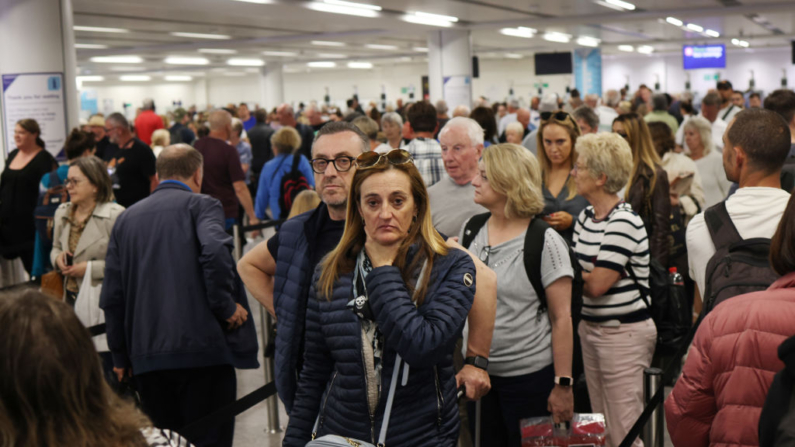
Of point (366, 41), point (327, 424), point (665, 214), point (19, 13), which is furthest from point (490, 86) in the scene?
point (327, 424)

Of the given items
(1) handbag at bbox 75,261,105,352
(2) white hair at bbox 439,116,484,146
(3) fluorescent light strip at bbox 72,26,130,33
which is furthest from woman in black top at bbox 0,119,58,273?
(3) fluorescent light strip at bbox 72,26,130,33

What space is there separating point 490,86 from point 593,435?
30.8 meters

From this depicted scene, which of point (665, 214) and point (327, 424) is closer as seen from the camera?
point (327, 424)

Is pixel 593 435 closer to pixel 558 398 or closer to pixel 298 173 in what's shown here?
pixel 558 398

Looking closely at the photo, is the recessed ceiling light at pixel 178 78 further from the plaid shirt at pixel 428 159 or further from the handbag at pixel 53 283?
the handbag at pixel 53 283

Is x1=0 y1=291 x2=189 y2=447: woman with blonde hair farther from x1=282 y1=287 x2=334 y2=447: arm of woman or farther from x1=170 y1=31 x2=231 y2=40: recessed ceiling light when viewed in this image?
x1=170 y1=31 x2=231 y2=40: recessed ceiling light

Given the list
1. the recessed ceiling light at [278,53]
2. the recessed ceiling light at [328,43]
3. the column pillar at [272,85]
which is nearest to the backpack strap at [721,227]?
the recessed ceiling light at [328,43]

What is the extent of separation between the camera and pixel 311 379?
218 centimetres

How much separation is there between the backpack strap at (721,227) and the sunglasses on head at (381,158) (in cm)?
108

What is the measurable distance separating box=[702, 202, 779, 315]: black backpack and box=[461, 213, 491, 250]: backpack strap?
96 centimetres

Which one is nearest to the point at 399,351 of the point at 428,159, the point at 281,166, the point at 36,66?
the point at 428,159

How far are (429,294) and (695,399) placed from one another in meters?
0.71

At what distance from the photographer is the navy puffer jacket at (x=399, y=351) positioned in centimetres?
198

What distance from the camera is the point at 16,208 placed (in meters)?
6.47
